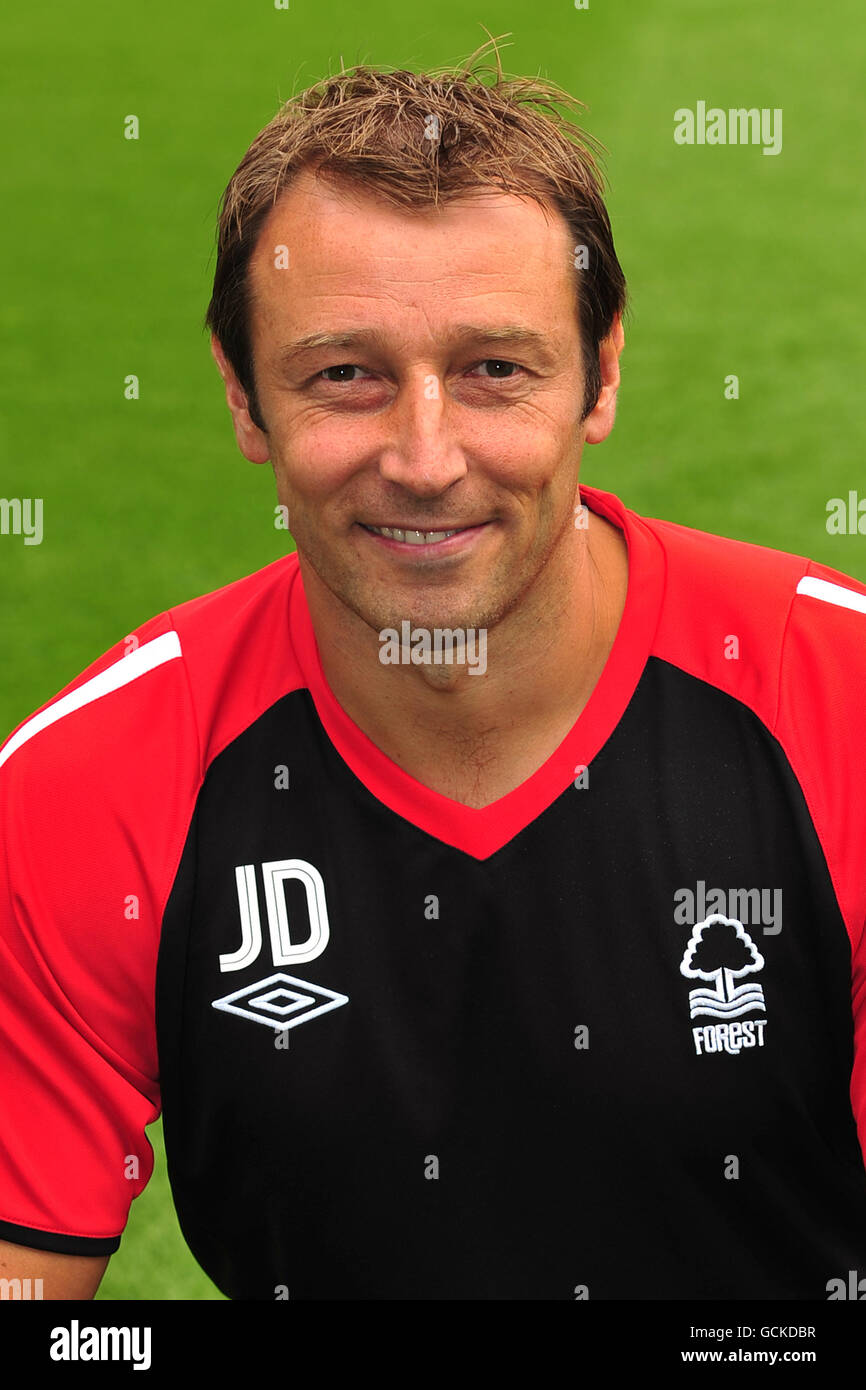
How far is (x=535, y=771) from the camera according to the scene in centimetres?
233

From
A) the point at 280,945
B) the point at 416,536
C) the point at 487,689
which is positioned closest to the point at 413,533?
the point at 416,536

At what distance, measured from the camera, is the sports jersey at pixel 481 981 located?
2.24m

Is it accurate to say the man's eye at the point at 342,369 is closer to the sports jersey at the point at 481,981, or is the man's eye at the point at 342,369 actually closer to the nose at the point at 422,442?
the nose at the point at 422,442

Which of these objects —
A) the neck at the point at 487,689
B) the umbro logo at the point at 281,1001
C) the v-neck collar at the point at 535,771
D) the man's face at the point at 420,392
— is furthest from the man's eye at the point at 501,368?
the umbro logo at the point at 281,1001

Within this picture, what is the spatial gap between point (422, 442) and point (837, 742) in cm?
60

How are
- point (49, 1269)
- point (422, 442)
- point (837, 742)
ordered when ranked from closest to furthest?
point (422, 442) < point (837, 742) < point (49, 1269)

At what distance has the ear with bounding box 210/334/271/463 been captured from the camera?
2.33m

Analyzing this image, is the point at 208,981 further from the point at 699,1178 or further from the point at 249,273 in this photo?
the point at 249,273

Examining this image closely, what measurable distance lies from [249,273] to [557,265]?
366 millimetres

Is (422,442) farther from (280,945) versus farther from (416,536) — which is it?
(280,945)

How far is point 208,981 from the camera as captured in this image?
228cm

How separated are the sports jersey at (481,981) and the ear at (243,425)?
1.10ft
